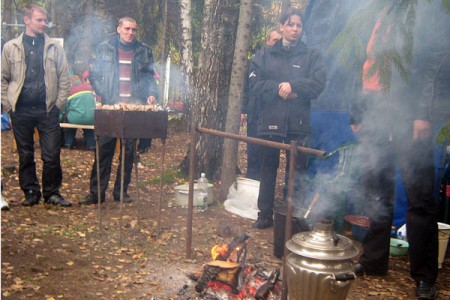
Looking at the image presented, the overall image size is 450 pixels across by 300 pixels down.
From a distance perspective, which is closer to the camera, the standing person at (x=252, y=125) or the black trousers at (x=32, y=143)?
the black trousers at (x=32, y=143)

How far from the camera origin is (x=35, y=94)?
20.0 feet

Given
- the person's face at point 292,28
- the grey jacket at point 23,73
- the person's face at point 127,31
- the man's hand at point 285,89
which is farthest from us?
the person's face at point 127,31

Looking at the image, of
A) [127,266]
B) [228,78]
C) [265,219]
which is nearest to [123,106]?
[127,266]

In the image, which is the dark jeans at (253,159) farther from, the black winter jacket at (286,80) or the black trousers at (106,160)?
the black trousers at (106,160)

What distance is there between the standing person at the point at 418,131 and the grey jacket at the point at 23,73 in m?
3.92

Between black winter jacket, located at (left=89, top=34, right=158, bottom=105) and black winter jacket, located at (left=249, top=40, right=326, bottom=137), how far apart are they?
5.52ft

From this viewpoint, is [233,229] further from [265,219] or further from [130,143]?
[130,143]

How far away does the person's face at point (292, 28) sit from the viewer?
5.50 meters

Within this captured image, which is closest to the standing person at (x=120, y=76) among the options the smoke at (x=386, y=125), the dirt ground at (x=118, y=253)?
the dirt ground at (x=118, y=253)

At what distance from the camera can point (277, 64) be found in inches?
223

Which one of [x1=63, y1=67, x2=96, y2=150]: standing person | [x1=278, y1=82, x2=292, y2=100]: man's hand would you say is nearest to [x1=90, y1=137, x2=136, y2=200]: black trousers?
[x1=278, y1=82, x2=292, y2=100]: man's hand

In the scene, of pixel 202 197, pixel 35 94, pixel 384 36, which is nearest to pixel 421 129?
pixel 384 36

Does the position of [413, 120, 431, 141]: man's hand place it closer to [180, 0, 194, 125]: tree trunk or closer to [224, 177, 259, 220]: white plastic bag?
[224, 177, 259, 220]: white plastic bag

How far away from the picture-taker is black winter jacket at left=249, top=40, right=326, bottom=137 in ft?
18.1
